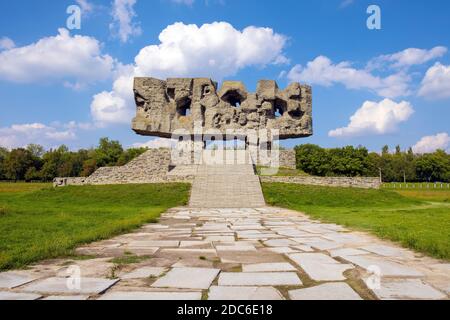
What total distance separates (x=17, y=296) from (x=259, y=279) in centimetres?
223

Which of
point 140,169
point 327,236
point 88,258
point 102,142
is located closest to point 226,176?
point 140,169

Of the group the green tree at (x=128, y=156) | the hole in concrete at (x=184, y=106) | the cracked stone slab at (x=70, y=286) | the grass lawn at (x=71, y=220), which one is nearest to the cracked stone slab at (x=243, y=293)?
the cracked stone slab at (x=70, y=286)

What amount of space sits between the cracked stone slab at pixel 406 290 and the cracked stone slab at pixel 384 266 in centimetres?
27

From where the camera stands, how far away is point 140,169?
2827cm

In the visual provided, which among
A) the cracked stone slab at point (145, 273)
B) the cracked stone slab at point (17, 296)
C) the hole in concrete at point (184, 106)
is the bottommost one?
the cracked stone slab at point (145, 273)

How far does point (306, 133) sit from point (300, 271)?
27.3 meters

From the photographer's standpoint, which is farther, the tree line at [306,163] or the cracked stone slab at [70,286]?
the tree line at [306,163]

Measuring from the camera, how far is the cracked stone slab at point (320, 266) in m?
3.65

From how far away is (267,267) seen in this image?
411cm

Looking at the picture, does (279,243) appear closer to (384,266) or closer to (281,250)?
(281,250)

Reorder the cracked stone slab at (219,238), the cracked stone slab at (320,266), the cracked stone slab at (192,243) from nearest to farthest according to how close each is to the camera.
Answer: the cracked stone slab at (320,266) < the cracked stone slab at (192,243) < the cracked stone slab at (219,238)

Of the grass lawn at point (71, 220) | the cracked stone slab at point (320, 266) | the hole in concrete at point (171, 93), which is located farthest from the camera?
the hole in concrete at point (171, 93)

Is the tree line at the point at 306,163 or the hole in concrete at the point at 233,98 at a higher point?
the hole in concrete at the point at 233,98

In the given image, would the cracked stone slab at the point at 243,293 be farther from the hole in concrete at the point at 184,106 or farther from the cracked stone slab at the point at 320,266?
the hole in concrete at the point at 184,106
